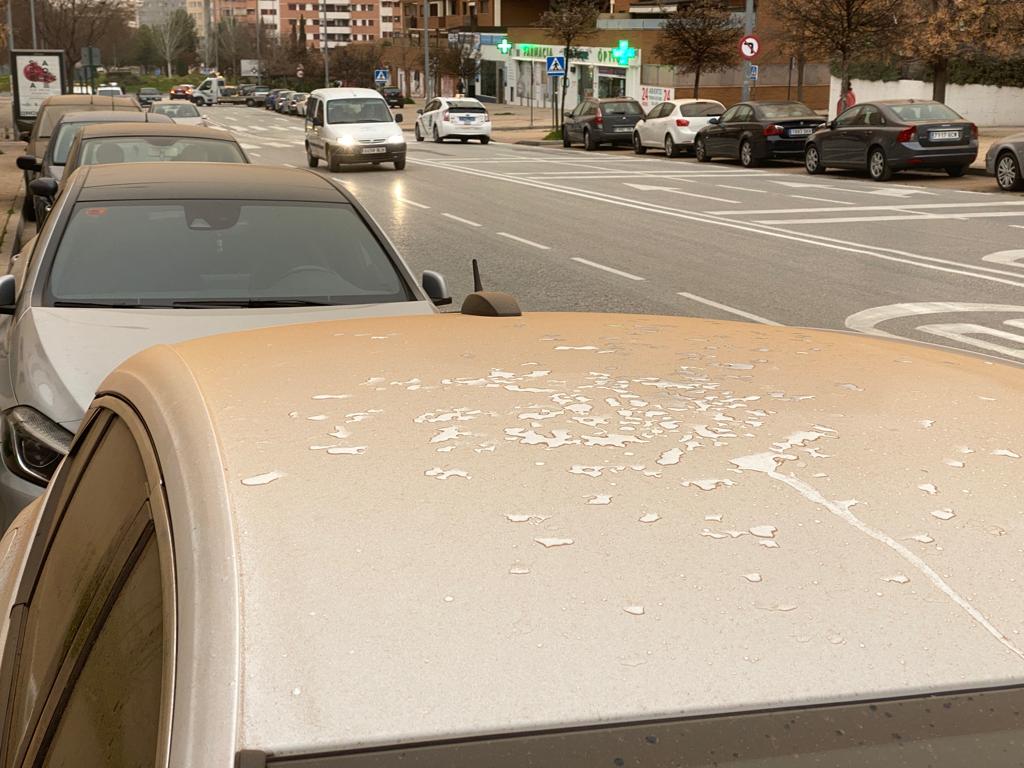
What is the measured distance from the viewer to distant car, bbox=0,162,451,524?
15.8ft

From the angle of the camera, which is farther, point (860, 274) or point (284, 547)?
point (860, 274)

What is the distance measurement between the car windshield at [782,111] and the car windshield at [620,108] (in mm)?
9785

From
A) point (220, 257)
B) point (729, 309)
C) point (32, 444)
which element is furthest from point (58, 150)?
point (32, 444)

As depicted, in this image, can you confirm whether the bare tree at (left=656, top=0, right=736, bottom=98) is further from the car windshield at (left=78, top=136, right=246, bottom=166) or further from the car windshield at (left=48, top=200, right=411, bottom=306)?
the car windshield at (left=48, top=200, right=411, bottom=306)

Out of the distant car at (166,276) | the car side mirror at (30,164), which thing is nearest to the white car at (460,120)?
the car side mirror at (30,164)

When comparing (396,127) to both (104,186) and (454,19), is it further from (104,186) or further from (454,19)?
(454,19)

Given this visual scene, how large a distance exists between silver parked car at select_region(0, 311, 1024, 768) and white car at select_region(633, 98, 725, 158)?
1338 inches

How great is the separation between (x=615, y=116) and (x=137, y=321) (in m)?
36.6

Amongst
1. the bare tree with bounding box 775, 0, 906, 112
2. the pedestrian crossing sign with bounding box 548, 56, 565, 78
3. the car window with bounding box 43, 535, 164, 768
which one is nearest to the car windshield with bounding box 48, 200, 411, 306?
the car window with bounding box 43, 535, 164, 768

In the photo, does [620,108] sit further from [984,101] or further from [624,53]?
[624,53]

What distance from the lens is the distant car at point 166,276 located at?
4.82 m

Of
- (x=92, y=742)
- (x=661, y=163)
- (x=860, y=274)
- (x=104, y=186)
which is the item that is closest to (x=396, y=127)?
(x=661, y=163)

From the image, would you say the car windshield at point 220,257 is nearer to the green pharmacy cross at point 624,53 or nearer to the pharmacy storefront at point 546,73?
the pharmacy storefront at point 546,73

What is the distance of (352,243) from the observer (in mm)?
6121
